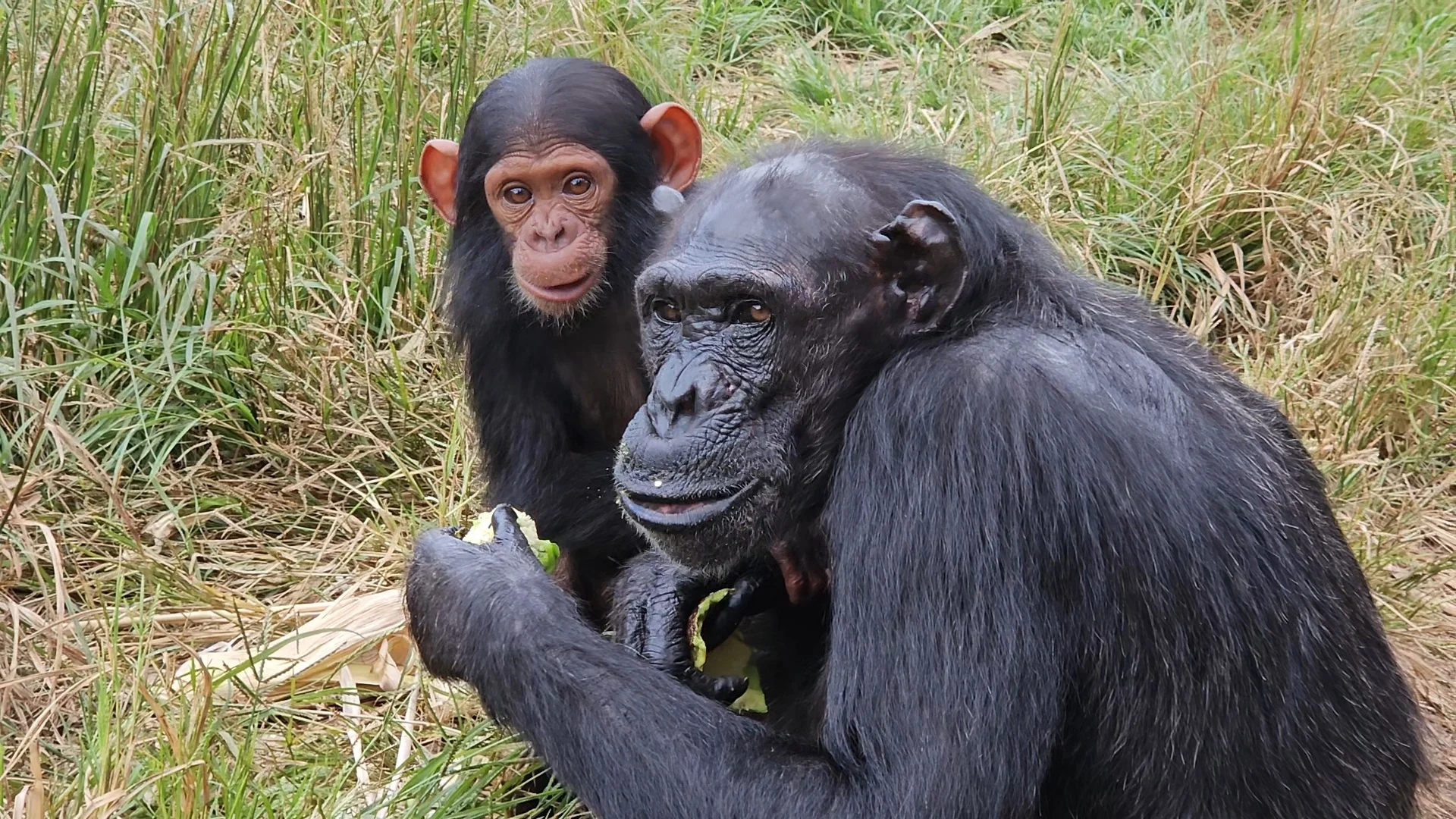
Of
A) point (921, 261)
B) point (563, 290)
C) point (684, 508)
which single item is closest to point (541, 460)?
point (563, 290)

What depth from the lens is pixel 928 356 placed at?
3.43 meters

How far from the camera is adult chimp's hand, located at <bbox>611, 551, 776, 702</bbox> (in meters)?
4.23

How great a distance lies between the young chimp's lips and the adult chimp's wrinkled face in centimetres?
163

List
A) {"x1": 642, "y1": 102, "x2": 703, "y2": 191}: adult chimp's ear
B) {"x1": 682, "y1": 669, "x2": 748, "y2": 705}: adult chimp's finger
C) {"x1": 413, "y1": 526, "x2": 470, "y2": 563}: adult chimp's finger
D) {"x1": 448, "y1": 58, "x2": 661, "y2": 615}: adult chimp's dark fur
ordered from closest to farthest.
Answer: {"x1": 413, "y1": 526, "x2": 470, "y2": 563}: adult chimp's finger
{"x1": 682, "y1": 669, "x2": 748, "y2": 705}: adult chimp's finger
{"x1": 448, "y1": 58, "x2": 661, "y2": 615}: adult chimp's dark fur
{"x1": 642, "y1": 102, "x2": 703, "y2": 191}: adult chimp's ear

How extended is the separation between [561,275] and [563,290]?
0.19 feet

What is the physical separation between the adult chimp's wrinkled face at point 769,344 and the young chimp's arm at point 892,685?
23 cm

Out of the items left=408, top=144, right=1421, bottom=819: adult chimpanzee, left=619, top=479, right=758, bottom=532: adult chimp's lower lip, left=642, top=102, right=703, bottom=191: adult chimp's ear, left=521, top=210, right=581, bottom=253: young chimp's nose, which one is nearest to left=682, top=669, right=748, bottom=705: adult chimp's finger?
left=408, top=144, right=1421, bottom=819: adult chimpanzee

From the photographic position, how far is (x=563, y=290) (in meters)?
5.32

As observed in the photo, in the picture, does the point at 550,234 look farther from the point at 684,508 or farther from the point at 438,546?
the point at 684,508

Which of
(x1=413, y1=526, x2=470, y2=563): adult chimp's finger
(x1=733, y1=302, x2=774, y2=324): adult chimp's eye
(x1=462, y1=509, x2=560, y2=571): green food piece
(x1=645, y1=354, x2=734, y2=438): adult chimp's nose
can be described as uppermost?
(x1=733, y1=302, x2=774, y2=324): adult chimp's eye

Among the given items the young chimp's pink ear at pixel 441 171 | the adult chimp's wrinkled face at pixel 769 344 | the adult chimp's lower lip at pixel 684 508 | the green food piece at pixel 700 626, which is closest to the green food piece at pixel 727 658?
the green food piece at pixel 700 626

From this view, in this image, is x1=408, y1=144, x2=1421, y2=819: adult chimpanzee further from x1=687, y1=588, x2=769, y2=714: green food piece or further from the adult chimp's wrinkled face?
x1=687, y1=588, x2=769, y2=714: green food piece

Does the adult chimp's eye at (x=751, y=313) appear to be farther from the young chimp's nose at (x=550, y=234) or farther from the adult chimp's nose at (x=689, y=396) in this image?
the young chimp's nose at (x=550, y=234)

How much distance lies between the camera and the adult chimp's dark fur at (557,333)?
539 cm
